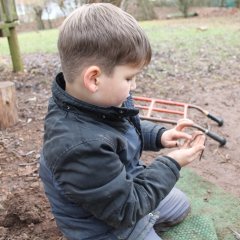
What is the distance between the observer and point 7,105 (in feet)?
12.2

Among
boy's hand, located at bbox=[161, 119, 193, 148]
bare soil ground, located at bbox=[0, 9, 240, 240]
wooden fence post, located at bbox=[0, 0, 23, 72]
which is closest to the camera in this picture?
boy's hand, located at bbox=[161, 119, 193, 148]

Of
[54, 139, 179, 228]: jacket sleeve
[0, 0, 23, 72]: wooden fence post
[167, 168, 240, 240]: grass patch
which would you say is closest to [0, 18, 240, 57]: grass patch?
[0, 0, 23, 72]: wooden fence post

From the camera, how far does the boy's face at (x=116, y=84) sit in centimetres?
147

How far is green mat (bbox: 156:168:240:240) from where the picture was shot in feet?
7.29

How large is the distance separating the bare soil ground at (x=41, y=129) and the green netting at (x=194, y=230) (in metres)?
0.49

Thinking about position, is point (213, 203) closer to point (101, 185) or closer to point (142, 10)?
point (101, 185)

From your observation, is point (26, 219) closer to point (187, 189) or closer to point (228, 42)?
point (187, 189)

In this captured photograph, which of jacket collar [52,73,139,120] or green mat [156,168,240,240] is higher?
jacket collar [52,73,139,120]

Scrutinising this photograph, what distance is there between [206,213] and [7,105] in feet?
7.05

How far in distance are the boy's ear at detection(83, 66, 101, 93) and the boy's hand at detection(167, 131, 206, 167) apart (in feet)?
1.59

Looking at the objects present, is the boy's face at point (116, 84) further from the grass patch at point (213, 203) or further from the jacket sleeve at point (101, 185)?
the grass patch at point (213, 203)

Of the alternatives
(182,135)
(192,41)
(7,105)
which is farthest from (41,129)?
(192,41)

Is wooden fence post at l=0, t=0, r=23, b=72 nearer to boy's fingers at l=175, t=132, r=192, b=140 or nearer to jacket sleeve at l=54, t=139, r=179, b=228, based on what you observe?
boy's fingers at l=175, t=132, r=192, b=140

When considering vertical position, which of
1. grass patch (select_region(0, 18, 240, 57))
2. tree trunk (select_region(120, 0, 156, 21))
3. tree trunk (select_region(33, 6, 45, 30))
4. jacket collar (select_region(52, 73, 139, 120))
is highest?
jacket collar (select_region(52, 73, 139, 120))
